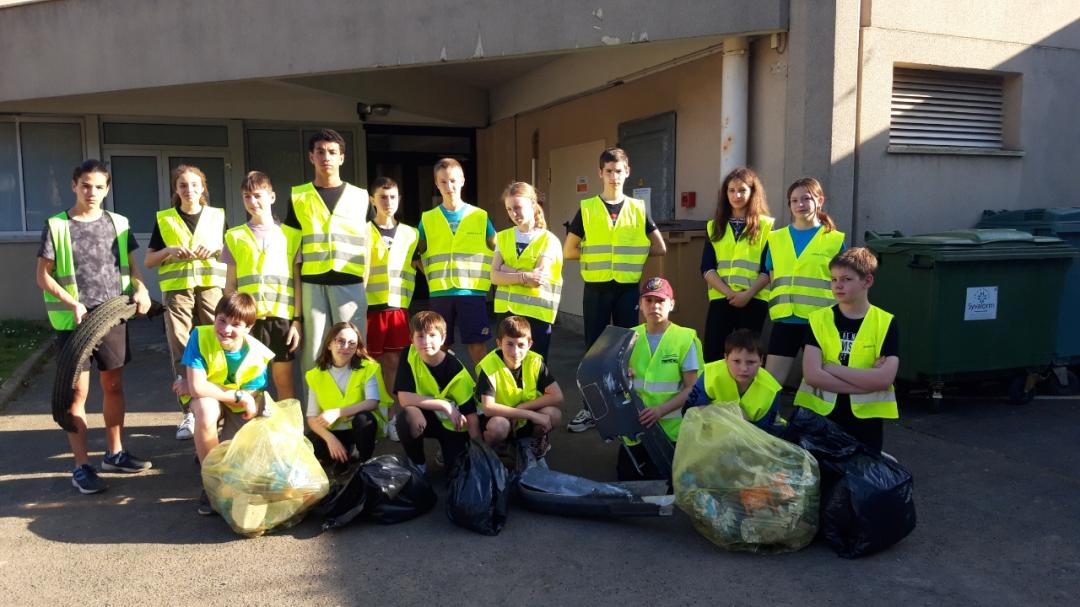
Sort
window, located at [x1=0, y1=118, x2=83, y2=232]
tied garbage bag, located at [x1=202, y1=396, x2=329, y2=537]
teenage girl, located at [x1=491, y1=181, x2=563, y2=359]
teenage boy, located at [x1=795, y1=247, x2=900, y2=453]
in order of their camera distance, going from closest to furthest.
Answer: tied garbage bag, located at [x1=202, y1=396, x2=329, y2=537] → teenage boy, located at [x1=795, y1=247, x2=900, y2=453] → teenage girl, located at [x1=491, y1=181, x2=563, y2=359] → window, located at [x1=0, y1=118, x2=83, y2=232]

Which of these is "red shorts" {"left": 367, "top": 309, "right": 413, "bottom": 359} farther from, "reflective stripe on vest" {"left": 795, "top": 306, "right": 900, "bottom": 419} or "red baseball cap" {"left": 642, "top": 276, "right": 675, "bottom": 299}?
"reflective stripe on vest" {"left": 795, "top": 306, "right": 900, "bottom": 419}

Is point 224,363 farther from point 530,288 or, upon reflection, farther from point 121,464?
point 530,288

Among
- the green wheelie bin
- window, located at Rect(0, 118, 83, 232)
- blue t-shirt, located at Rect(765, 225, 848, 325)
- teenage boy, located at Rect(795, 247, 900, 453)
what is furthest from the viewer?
window, located at Rect(0, 118, 83, 232)

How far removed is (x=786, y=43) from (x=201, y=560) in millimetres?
5266

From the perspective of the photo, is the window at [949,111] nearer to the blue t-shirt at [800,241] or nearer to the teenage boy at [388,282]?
the blue t-shirt at [800,241]

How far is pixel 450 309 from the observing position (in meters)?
4.99

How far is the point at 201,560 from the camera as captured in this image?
346 centimetres

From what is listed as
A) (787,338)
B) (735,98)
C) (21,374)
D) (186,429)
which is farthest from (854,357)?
(21,374)

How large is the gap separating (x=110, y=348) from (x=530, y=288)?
2369 millimetres

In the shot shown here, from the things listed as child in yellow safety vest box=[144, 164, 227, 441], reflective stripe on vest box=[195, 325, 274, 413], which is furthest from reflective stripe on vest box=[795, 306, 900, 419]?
child in yellow safety vest box=[144, 164, 227, 441]

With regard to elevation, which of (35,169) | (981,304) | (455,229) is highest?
(35,169)

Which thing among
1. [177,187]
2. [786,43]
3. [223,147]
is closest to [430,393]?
[177,187]

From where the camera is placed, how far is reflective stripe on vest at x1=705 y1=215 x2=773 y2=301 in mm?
4859

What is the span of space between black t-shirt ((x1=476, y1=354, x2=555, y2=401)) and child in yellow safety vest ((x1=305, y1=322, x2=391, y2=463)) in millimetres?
545
